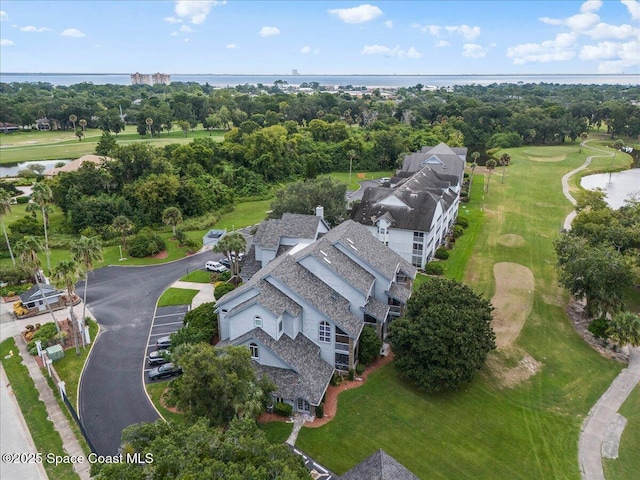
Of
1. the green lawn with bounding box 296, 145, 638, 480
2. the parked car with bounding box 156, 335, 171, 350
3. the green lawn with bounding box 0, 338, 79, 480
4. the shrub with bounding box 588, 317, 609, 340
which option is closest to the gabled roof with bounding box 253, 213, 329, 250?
the parked car with bounding box 156, 335, 171, 350

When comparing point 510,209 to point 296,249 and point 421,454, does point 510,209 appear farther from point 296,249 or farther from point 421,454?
point 421,454

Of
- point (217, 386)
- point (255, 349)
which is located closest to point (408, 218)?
point (255, 349)

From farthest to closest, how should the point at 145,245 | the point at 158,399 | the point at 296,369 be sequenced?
the point at 145,245, the point at 158,399, the point at 296,369

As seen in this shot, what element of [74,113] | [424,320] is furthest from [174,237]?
[74,113]

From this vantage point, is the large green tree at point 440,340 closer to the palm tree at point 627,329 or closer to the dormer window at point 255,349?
the dormer window at point 255,349

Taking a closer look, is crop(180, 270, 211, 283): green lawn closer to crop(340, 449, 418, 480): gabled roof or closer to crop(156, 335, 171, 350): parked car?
crop(156, 335, 171, 350): parked car

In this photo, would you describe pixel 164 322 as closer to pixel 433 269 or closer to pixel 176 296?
pixel 176 296

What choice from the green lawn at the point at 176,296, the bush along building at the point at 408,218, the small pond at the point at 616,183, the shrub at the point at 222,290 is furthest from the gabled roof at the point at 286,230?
the small pond at the point at 616,183
